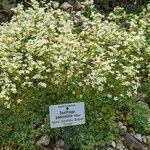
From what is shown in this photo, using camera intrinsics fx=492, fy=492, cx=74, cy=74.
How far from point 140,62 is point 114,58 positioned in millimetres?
696

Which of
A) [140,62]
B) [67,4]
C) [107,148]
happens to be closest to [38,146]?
[107,148]

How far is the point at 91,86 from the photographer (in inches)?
326

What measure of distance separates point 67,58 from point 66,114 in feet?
4.99

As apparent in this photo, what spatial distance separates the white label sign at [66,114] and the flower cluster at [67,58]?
3.24 feet

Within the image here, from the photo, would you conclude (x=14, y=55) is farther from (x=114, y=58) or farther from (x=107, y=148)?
(x=107, y=148)

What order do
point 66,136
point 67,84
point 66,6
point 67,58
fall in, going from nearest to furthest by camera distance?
point 66,136, point 67,84, point 67,58, point 66,6

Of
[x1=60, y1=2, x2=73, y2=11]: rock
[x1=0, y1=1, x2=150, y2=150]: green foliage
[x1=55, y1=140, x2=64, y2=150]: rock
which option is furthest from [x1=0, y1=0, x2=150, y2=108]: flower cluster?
[x1=60, y1=2, x2=73, y2=11]: rock

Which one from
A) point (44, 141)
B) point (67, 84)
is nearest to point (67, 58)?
point (67, 84)

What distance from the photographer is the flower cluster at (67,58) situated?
324 inches

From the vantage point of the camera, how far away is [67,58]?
8375 millimetres

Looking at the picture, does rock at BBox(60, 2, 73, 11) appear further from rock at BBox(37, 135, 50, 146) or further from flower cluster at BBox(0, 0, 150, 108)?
rock at BBox(37, 135, 50, 146)

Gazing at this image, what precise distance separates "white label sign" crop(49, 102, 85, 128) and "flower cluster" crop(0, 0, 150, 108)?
989mm

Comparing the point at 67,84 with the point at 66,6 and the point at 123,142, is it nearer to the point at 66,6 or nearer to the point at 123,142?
the point at 123,142

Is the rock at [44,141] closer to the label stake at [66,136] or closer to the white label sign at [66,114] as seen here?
the label stake at [66,136]
